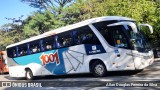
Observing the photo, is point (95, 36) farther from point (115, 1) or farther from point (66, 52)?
point (115, 1)

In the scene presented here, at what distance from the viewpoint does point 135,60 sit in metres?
12.6

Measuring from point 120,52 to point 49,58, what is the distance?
5212 mm

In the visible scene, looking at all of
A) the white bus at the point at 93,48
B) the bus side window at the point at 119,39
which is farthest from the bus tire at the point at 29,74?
the bus side window at the point at 119,39

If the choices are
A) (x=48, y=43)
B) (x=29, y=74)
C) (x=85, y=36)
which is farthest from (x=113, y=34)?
(x=29, y=74)

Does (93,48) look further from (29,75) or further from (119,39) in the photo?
(29,75)

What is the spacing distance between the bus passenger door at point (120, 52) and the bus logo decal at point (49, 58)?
3.94m

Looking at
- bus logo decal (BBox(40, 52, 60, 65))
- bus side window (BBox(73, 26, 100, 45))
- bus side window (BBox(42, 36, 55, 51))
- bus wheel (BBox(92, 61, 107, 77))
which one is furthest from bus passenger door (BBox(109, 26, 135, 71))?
bus side window (BBox(42, 36, 55, 51))

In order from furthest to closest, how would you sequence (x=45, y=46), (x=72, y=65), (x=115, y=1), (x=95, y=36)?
(x=115, y=1) < (x=45, y=46) < (x=72, y=65) < (x=95, y=36)

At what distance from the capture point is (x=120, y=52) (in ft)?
42.5

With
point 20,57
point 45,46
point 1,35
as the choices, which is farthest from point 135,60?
point 1,35

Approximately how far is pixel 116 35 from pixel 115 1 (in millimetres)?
10942

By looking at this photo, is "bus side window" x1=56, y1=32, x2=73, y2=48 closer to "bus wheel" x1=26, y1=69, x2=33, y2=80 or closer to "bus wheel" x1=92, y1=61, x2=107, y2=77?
"bus wheel" x1=92, y1=61, x2=107, y2=77

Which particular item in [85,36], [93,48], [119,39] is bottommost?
[93,48]

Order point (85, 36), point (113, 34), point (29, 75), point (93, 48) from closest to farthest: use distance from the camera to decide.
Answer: point (113, 34), point (93, 48), point (85, 36), point (29, 75)
